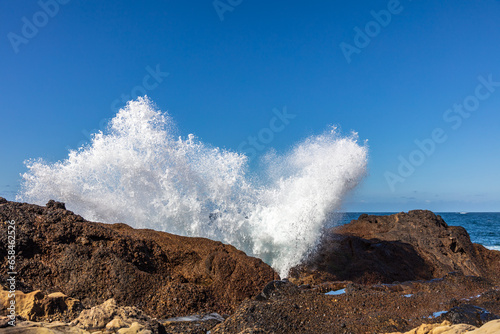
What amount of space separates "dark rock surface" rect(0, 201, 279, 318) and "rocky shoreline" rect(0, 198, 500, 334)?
2 cm

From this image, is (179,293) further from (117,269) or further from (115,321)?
(115,321)

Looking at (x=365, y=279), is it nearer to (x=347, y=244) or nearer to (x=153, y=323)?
(x=347, y=244)

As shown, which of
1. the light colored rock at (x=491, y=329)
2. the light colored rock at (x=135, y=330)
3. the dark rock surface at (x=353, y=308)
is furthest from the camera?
the dark rock surface at (x=353, y=308)

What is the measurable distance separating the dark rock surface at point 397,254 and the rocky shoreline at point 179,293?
144cm

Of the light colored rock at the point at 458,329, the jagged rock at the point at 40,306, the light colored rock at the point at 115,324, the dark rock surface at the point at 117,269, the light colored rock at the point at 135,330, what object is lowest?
the light colored rock at the point at 458,329

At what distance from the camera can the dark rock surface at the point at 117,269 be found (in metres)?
5.11

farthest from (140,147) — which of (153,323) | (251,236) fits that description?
(153,323)

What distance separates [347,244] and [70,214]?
7.93 metres

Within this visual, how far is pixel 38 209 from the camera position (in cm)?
607

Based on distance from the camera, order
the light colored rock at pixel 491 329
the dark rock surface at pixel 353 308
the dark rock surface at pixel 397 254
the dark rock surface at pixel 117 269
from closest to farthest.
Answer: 1. the light colored rock at pixel 491 329
2. the dark rock surface at pixel 353 308
3. the dark rock surface at pixel 117 269
4. the dark rock surface at pixel 397 254

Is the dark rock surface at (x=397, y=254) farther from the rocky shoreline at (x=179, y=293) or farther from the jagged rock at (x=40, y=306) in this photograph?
the jagged rock at (x=40, y=306)

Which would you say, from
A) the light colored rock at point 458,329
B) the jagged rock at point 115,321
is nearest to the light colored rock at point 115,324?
the jagged rock at point 115,321

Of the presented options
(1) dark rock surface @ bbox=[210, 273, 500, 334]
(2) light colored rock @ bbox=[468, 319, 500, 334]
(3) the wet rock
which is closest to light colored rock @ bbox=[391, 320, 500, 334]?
(2) light colored rock @ bbox=[468, 319, 500, 334]

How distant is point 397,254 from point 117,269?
29.5 feet
